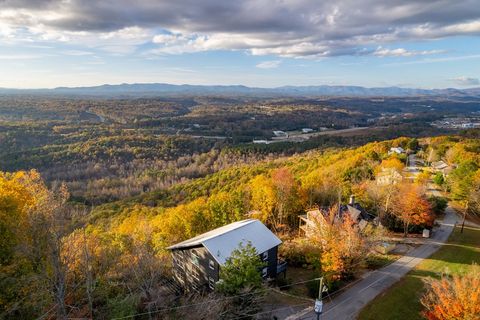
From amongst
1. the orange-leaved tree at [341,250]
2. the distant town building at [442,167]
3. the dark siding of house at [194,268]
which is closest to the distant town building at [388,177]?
the distant town building at [442,167]

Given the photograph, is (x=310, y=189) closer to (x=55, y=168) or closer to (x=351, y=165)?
(x=351, y=165)

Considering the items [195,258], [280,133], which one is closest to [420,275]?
[195,258]

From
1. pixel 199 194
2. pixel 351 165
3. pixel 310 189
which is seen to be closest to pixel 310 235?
pixel 310 189

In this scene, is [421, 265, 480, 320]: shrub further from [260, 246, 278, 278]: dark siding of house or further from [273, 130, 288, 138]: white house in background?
[273, 130, 288, 138]: white house in background

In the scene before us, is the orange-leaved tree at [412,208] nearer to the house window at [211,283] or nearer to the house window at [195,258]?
the house window at [211,283]

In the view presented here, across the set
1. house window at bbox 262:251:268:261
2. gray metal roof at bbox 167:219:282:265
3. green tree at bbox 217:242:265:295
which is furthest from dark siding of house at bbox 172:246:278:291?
green tree at bbox 217:242:265:295

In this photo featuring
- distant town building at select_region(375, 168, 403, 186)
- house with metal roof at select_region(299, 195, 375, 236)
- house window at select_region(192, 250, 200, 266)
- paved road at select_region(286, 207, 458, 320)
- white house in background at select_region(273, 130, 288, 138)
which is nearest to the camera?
paved road at select_region(286, 207, 458, 320)
